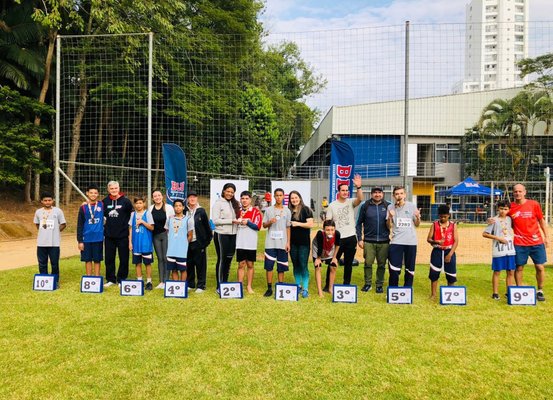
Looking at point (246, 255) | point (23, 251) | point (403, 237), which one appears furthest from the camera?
point (23, 251)

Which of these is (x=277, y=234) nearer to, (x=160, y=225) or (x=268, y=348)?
(x=160, y=225)

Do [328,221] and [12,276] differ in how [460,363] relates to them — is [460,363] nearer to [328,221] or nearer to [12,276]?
[328,221]

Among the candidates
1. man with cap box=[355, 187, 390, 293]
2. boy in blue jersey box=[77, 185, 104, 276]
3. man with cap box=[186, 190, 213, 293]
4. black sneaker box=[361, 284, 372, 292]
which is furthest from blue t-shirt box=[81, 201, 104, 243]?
black sneaker box=[361, 284, 372, 292]

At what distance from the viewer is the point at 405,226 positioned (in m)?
5.88

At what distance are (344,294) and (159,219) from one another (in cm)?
289

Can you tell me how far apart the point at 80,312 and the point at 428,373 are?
12.7 ft

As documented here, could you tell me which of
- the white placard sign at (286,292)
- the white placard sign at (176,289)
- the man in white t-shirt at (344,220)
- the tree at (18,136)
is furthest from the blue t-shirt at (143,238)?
the tree at (18,136)

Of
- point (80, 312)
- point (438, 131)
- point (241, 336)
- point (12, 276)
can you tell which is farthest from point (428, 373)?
point (438, 131)

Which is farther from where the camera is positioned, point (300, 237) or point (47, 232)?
point (47, 232)

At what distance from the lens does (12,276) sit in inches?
289

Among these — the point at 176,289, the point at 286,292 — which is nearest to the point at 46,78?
the point at 176,289

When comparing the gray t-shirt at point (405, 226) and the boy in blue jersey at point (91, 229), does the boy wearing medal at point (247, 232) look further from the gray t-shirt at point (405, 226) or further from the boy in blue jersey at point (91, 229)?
the boy in blue jersey at point (91, 229)

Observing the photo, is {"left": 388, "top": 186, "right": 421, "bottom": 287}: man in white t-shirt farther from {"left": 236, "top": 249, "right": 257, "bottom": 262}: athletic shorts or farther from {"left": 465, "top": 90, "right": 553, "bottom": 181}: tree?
{"left": 465, "top": 90, "right": 553, "bottom": 181}: tree

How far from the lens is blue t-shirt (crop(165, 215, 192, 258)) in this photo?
6.09 metres
